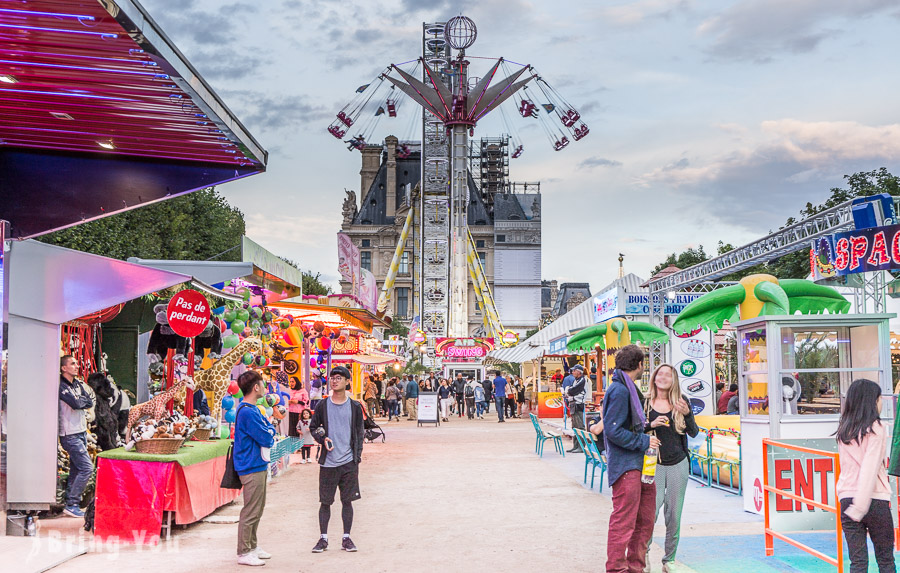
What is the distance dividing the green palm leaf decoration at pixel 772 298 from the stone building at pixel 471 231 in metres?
83.2

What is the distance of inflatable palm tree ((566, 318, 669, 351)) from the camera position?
57.8 ft

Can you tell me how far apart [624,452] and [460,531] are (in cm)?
310

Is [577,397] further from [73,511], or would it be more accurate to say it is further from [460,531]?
[73,511]

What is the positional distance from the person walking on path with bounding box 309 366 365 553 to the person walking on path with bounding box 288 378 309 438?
764 cm

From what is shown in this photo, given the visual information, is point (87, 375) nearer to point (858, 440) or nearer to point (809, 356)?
point (809, 356)

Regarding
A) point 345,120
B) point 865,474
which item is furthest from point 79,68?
point 345,120

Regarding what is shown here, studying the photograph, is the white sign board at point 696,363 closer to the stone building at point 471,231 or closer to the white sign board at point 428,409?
the white sign board at point 428,409

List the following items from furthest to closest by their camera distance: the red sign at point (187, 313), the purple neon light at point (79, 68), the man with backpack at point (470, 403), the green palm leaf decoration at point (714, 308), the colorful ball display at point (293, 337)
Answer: the man with backpack at point (470, 403) → the colorful ball display at point (293, 337) → the green palm leaf decoration at point (714, 308) → the red sign at point (187, 313) → the purple neon light at point (79, 68)

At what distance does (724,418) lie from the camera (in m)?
14.8

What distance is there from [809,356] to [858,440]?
12.9 ft

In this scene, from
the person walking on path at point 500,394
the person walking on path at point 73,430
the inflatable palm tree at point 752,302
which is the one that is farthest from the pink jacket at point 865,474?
the person walking on path at point 500,394

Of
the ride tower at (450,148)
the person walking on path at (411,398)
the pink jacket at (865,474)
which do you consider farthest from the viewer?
the ride tower at (450,148)

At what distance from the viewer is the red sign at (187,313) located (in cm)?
968

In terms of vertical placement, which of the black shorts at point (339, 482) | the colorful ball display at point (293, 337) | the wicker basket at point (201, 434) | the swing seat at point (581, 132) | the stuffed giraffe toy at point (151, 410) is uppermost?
the swing seat at point (581, 132)
